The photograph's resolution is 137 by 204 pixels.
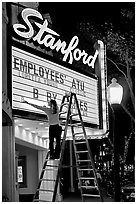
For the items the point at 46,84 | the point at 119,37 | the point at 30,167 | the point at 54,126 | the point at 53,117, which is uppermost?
the point at 119,37

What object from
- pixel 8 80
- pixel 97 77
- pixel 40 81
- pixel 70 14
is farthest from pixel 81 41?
pixel 8 80

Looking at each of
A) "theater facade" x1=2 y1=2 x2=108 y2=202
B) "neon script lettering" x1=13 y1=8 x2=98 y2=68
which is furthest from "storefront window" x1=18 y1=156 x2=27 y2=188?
"neon script lettering" x1=13 y1=8 x2=98 y2=68

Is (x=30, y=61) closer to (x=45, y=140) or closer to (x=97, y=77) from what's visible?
(x=97, y=77)

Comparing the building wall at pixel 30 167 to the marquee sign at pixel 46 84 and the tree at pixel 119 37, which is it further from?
the tree at pixel 119 37

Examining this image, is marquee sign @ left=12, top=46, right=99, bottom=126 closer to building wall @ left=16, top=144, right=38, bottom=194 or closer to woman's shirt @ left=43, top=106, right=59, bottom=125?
woman's shirt @ left=43, top=106, right=59, bottom=125

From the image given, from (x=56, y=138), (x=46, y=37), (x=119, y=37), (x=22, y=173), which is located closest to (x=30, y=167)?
(x=22, y=173)

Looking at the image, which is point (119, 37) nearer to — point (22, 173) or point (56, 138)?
point (22, 173)

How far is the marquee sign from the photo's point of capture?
12.1 metres

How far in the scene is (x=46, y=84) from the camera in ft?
43.6

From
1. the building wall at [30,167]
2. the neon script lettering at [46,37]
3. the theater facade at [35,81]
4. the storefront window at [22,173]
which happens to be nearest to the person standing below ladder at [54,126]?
the theater facade at [35,81]

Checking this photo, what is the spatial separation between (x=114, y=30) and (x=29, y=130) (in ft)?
27.2

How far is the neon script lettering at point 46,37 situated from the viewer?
1263cm

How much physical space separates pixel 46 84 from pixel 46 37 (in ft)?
5.05

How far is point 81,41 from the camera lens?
72.2ft
